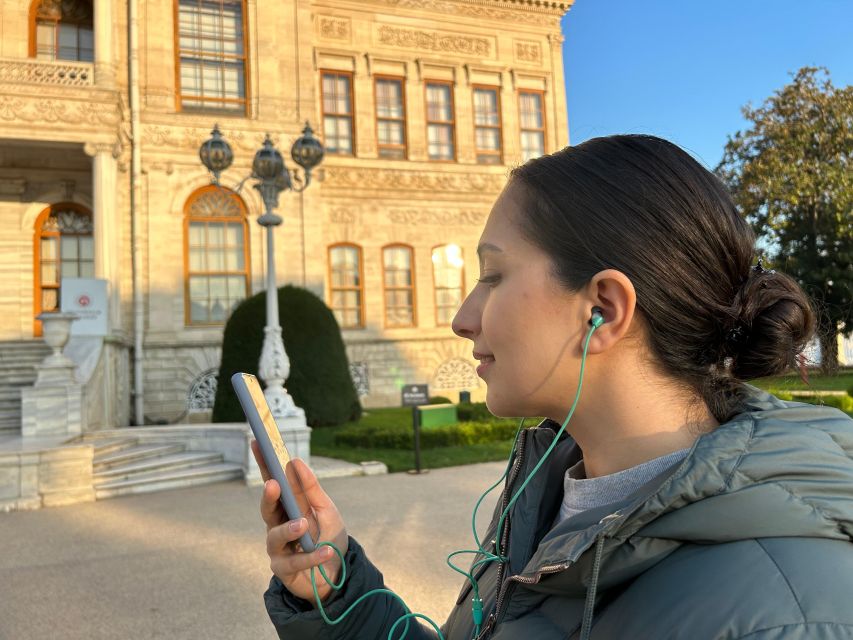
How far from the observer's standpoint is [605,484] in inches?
45.5

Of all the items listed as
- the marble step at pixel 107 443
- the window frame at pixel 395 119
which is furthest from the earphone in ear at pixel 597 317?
the window frame at pixel 395 119

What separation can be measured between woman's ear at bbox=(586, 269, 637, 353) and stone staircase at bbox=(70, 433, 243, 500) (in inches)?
323

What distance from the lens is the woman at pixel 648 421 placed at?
32.4 inches

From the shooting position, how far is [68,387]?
30.9 ft

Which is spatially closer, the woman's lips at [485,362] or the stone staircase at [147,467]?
the woman's lips at [485,362]

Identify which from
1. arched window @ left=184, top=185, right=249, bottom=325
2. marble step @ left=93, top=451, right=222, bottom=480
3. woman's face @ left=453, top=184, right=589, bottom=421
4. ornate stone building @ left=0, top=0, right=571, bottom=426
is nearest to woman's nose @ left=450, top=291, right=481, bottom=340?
woman's face @ left=453, top=184, right=589, bottom=421

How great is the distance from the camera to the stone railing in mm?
13562

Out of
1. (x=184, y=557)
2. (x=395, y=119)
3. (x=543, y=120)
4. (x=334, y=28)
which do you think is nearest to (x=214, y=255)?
(x=395, y=119)

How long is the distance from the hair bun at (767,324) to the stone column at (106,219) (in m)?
14.5

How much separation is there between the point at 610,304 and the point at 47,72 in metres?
16.3

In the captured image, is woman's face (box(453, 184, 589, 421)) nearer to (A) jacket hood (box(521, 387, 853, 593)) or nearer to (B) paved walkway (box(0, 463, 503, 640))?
(A) jacket hood (box(521, 387, 853, 593))

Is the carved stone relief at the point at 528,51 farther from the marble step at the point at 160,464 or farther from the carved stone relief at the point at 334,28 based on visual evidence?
the marble step at the point at 160,464

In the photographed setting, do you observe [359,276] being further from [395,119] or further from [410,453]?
[410,453]

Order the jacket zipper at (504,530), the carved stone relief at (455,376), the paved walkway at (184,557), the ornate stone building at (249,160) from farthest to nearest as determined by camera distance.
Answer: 1. the carved stone relief at (455,376)
2. the ornate stone building at (249,160)
3. the paved walkway at (184,557)
4. the jacket zipper at (504,530)
